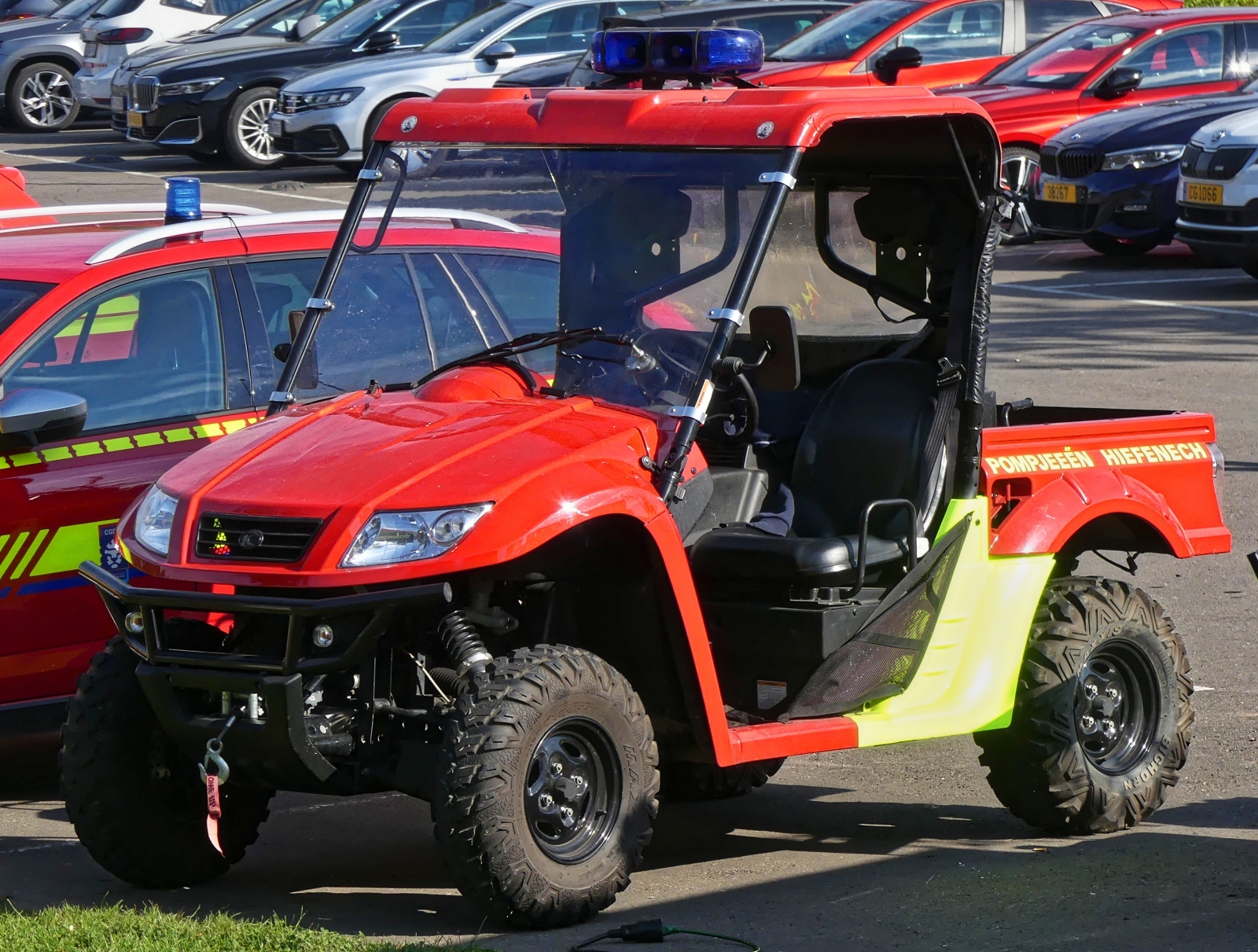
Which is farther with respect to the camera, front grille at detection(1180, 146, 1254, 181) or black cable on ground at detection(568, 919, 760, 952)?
front grille at detection(1180, 146, 1254, 181)

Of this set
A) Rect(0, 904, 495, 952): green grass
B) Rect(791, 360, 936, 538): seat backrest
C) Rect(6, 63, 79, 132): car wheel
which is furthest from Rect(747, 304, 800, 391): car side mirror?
Rect(6, 63, 79, 132): car wheel

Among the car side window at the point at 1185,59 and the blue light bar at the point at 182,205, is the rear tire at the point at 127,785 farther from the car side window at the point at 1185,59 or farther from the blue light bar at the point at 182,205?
the car side window at the point at 1185,59

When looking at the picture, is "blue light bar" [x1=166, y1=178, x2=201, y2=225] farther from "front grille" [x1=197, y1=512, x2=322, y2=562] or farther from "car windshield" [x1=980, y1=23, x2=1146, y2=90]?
"car windshield" [x1=980, y1=23, x2=1146, y2=90]

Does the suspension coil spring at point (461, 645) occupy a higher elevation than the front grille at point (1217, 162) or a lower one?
higher

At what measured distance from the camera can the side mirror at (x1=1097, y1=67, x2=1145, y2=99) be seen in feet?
56.3

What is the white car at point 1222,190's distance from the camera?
14.7 meters

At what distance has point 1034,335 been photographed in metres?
13.9

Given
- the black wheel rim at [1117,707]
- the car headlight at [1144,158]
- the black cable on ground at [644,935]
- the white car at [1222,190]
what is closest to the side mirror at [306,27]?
the car headlight at [1144,158]

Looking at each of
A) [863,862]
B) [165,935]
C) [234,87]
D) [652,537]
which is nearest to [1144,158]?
[234,87]

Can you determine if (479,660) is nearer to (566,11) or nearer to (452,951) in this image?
(452,951)

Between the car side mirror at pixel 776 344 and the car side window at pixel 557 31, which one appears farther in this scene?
the car side window at pixel 557 31

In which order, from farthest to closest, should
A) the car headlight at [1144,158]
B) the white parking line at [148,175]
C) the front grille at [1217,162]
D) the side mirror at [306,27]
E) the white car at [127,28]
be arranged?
the white car at [127,28], the side mirror at [306,27], the white parking line at [148,175], the car headlight at [1144,158], the front grille at [1217,162]

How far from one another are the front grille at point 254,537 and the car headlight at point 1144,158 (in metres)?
12.8

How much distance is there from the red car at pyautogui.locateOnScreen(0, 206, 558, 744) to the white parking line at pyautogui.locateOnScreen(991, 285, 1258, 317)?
882 cm
